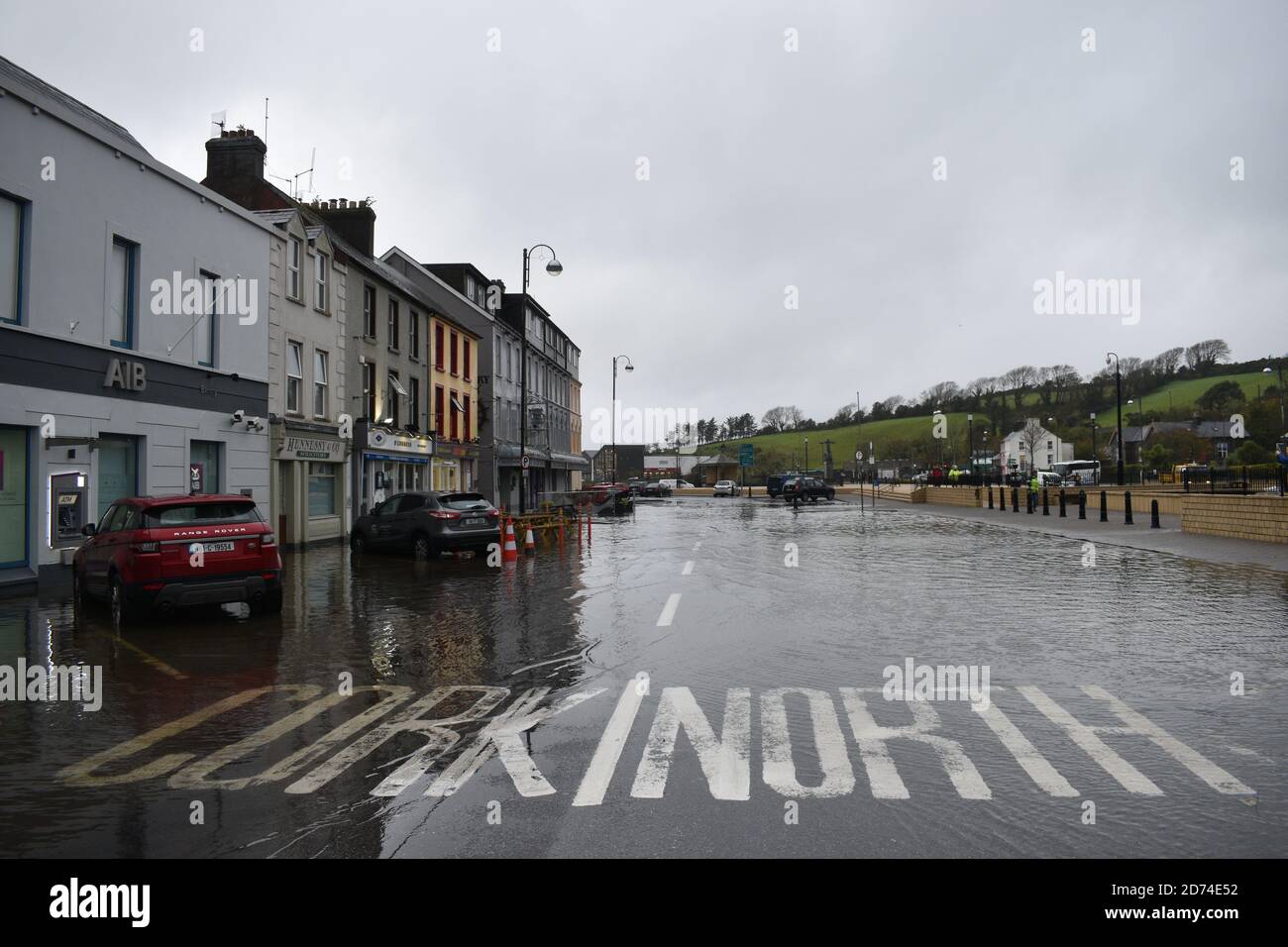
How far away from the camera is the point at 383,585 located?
1523 centimetres

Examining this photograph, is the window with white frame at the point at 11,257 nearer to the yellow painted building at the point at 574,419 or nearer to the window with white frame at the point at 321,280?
the window with white frame at the point at 321,280

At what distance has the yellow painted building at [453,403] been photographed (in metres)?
36.8

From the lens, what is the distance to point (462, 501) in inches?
790

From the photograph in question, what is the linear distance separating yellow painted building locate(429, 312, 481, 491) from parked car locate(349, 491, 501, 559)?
15.6 meters

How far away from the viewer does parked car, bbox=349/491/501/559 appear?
766 inches

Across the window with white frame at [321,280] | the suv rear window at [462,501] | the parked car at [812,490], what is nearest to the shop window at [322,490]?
the window with white frame at [321,280]

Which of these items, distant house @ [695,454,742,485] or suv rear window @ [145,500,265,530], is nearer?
suv rear window @ [145,500,265,530]

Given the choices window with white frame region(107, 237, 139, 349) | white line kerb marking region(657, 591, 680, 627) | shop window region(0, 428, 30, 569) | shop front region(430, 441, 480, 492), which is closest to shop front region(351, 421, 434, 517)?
shop front region(430, 441, 480, 492)

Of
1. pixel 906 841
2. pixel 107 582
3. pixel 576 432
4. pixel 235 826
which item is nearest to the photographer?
pixel 906 841
